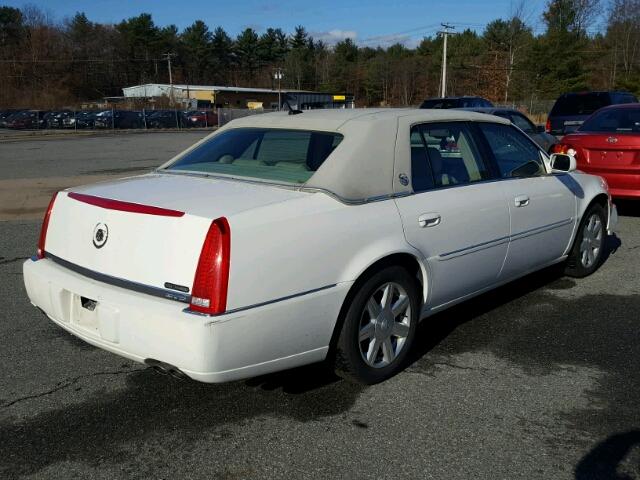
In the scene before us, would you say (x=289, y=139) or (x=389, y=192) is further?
(x=289, y=139)

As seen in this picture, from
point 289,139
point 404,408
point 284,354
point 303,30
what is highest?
point 303,30

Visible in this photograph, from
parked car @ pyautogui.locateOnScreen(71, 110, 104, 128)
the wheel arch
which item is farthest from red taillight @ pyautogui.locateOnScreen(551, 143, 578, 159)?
parked car @ pyautogui.locateOnScreen(71, 110, 104, 128)

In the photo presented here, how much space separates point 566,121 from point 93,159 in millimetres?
13823

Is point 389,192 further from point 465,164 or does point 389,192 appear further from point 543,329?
point 543,329

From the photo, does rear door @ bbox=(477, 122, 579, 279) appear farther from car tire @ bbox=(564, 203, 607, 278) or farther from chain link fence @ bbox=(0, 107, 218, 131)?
chain link fence @ bbox=(0, 107, 218, 131)

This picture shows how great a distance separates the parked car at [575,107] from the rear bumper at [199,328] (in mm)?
13685

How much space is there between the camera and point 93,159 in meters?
20.0

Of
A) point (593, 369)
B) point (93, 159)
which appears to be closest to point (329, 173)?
point (593, 369)

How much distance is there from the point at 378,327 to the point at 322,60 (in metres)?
118

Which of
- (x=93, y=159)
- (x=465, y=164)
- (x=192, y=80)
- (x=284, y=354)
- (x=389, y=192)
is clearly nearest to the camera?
(x=284, y=354)

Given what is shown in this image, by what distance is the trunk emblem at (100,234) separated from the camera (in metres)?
3.21

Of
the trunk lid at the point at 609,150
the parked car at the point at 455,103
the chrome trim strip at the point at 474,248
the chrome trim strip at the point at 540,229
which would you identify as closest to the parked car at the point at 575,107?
the parked car at the point at 455,103

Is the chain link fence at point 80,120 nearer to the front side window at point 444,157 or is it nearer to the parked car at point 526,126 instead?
the parked car at point 526,126

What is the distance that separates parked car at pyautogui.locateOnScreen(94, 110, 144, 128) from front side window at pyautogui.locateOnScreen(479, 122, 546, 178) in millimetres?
47245
